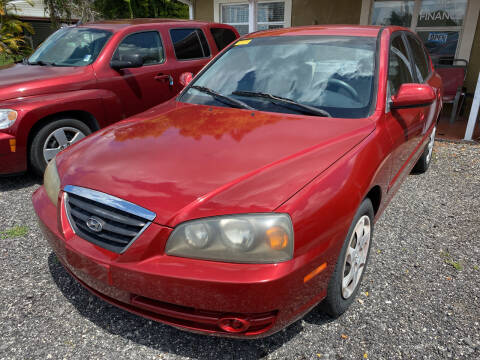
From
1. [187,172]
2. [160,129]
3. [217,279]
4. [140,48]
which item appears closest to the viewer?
[217,279]

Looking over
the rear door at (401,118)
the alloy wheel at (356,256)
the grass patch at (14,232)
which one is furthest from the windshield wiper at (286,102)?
the grass patch at (14,232)

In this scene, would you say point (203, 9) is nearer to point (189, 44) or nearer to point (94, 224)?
point (189, 44)

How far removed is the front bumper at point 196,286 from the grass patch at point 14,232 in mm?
1625

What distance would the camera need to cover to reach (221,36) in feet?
20.4

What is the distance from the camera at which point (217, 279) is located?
157 centimetres

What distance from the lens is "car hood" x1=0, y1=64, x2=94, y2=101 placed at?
3971 mm

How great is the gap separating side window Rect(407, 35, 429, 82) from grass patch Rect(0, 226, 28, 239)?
3.85 m

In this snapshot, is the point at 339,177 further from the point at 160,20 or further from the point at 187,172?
the point at 160,20

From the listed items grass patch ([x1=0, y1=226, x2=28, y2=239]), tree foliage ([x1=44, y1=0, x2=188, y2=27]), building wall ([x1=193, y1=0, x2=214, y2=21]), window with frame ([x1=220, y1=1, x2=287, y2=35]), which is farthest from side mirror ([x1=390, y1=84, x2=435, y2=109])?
tree foliage ([x1=44, y1=0, x2=188, y2=27])

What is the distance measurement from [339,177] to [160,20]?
4.66 m

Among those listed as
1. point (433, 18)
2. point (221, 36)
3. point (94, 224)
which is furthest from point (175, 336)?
point (433, 18)

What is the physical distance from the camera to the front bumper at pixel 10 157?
3.79 metres

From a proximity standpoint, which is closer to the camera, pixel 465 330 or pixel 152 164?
pixel 152 164

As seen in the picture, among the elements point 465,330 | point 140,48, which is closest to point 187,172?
point 465,330
